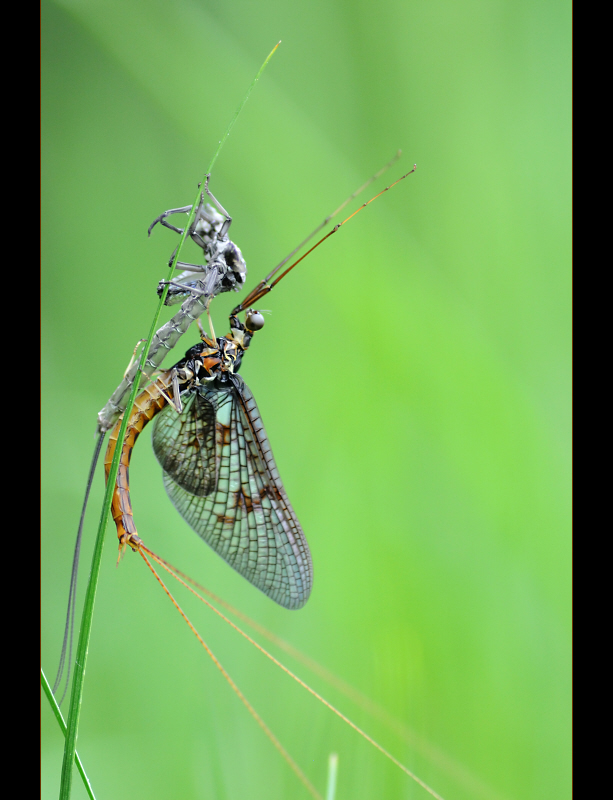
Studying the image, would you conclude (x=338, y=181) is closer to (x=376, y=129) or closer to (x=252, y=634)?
(x=376, y=129)

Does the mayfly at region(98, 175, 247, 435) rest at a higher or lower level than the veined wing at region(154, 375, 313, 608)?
higher

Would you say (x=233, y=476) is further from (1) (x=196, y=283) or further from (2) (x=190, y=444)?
(1) (x=196, y=283)

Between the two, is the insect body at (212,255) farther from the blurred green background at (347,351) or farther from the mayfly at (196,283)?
the blurred green background at (347,351)

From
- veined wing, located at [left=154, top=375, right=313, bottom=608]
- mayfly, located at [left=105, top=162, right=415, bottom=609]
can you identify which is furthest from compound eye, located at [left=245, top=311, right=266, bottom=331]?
veined wing, located at [left=154, top=375, right=313, bottom=608]

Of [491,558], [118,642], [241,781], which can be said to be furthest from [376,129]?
[241,781]

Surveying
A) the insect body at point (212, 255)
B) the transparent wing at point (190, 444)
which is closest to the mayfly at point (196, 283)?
the insect body at point (212, 255)

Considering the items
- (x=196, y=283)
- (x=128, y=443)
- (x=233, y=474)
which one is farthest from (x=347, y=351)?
(x=128, y=443)

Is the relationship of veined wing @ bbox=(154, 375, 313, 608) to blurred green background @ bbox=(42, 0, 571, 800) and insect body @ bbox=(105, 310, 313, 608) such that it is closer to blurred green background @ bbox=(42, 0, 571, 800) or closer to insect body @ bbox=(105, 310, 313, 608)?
insect body @ bbox=(105, 310, 313, 608)
